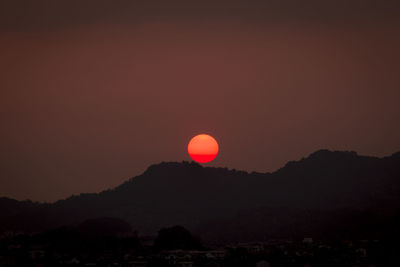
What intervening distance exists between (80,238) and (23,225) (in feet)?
140

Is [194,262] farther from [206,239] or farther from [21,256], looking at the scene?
[206,239]

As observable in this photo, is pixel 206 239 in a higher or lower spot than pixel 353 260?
higher

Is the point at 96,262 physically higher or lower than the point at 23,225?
lower

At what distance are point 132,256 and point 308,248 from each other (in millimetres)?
27336

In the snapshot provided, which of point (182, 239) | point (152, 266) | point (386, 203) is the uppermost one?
point (386, 203)

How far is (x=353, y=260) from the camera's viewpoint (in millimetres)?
99062

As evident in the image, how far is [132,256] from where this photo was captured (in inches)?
4336

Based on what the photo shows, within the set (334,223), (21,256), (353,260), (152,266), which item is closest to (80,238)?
(21,256)

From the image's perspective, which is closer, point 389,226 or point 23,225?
point 389,226

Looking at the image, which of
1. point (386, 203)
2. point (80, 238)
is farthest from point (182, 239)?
point (386, 203)

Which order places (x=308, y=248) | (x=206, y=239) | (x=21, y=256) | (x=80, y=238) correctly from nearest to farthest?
(x=21, y=256) < (x=308, y=248) < (x=80, y=238) < (x=206, y=239)

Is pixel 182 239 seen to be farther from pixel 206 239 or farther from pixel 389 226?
pixel 206 239

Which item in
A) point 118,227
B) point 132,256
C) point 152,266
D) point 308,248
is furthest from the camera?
point 118,227

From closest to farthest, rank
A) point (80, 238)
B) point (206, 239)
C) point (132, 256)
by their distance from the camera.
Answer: point (132, 256) < point (80, 238) < point (206, 239)
